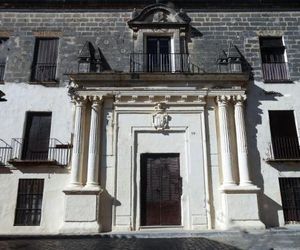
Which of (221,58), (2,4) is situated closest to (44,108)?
(2,4)

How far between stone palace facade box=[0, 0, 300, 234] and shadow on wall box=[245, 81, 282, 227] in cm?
4

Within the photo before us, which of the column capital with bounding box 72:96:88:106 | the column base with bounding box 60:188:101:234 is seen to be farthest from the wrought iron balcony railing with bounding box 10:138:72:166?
the column capital with bounding box 72:96:88:106

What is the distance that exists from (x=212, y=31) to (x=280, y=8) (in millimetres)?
3577

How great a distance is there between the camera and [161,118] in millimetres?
13742

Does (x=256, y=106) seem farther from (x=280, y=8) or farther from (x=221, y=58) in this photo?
(x=280, y=8)

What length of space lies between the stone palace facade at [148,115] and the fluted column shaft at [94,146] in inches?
1.8

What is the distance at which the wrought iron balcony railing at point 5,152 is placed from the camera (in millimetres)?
13309

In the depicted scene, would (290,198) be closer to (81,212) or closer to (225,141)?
(225,141)

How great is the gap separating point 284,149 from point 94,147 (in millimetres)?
7775

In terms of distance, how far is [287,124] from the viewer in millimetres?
14227

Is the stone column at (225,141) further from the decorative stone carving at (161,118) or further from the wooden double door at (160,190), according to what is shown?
the decorative stone carving at (161,118)

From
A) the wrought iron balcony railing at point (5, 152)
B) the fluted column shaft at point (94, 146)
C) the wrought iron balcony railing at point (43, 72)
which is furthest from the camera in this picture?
the wrought iron balcony railing at point (43, 72)

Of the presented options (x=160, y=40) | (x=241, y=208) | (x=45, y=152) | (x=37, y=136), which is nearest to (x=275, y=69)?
(x=160, y=40)

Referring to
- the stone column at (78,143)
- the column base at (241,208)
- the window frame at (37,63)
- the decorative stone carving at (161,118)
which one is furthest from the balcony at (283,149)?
the window frame at (37,63)
